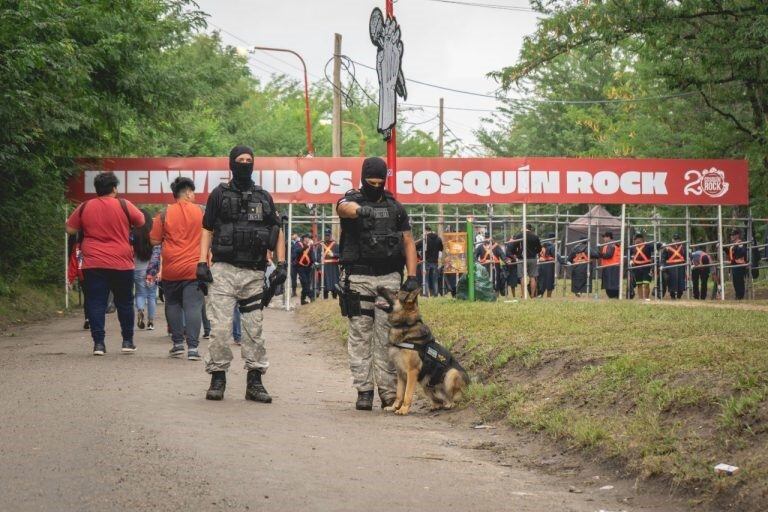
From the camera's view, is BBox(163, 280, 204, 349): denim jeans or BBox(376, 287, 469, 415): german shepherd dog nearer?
BBox(376, 287, 469, 415): german shepherd dog

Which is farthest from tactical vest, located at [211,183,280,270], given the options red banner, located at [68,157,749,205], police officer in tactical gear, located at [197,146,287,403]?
red banner, located at [68,157,749,205]

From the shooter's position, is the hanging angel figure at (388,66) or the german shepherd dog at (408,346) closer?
the german shepherd dog at (408,346)

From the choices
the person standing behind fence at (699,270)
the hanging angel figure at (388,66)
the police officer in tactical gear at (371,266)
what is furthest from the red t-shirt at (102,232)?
the person standing behind fence at (699,270)

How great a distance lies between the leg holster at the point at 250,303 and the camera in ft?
33.9

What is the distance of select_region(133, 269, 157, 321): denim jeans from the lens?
58.5ft

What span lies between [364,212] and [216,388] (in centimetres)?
190

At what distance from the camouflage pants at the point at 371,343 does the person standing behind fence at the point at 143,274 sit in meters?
6.96

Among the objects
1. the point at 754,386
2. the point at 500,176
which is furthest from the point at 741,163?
the point at 754,386

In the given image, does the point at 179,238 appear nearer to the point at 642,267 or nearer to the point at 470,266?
the point at 470,266

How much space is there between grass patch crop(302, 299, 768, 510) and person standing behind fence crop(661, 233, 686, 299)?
49.0 feet

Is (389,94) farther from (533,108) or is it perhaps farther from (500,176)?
(533,108)

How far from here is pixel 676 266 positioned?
30.4m

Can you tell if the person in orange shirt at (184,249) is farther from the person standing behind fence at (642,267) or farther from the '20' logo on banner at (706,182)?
the person standing behind fence at (642,267)

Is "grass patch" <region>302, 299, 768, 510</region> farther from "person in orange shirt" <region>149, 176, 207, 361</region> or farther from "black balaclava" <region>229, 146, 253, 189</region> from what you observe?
"person in orange shirt" <region>149, 176, 207, 361</region>
